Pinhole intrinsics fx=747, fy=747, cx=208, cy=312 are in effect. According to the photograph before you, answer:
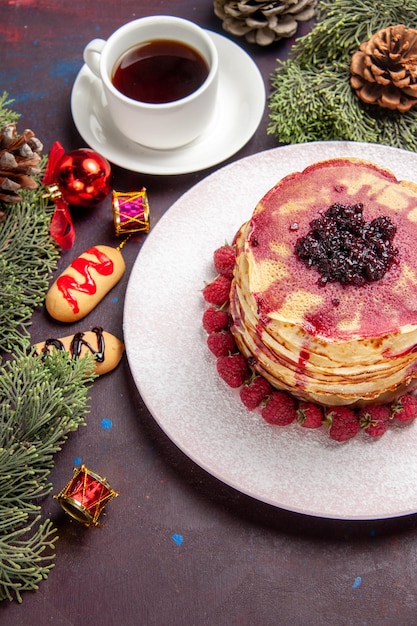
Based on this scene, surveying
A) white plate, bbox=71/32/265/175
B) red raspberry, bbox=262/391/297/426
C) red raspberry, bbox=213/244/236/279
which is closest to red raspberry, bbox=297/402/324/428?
red raspberry, bbox=262/391/297/426

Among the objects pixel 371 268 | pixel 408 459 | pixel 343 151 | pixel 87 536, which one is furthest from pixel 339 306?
pixel 87 536

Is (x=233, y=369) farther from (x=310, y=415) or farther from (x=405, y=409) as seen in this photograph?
(x=405, y=409)

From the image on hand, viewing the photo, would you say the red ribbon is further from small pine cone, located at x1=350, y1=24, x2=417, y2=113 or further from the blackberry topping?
small pine cone, located at x1=350, y1=24, x2=417, y2=113

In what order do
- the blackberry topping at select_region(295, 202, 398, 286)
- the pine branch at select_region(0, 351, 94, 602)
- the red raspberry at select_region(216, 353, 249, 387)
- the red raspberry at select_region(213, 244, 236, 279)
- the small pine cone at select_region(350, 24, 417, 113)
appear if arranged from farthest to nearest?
1. the small pine cone at select_region(350, 24, 417, 113)
2. the red raspberry at select_region(213, 244, 236, 279)
3. the red raspberry at select_region(216, 353, 249, 387)
4. the pine branch at select_region(0, 351, 94, 602)
5. the blackberry topping at select_region(295, 202, 398, 286)

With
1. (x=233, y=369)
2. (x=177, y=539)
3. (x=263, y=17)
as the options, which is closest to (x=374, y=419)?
(x=233, y=369)

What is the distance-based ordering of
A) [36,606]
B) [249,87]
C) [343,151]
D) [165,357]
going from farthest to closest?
[249,87] → [343,151] → [165,357] → [36,606]

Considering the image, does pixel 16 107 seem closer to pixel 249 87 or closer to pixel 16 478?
pixel 249 87
